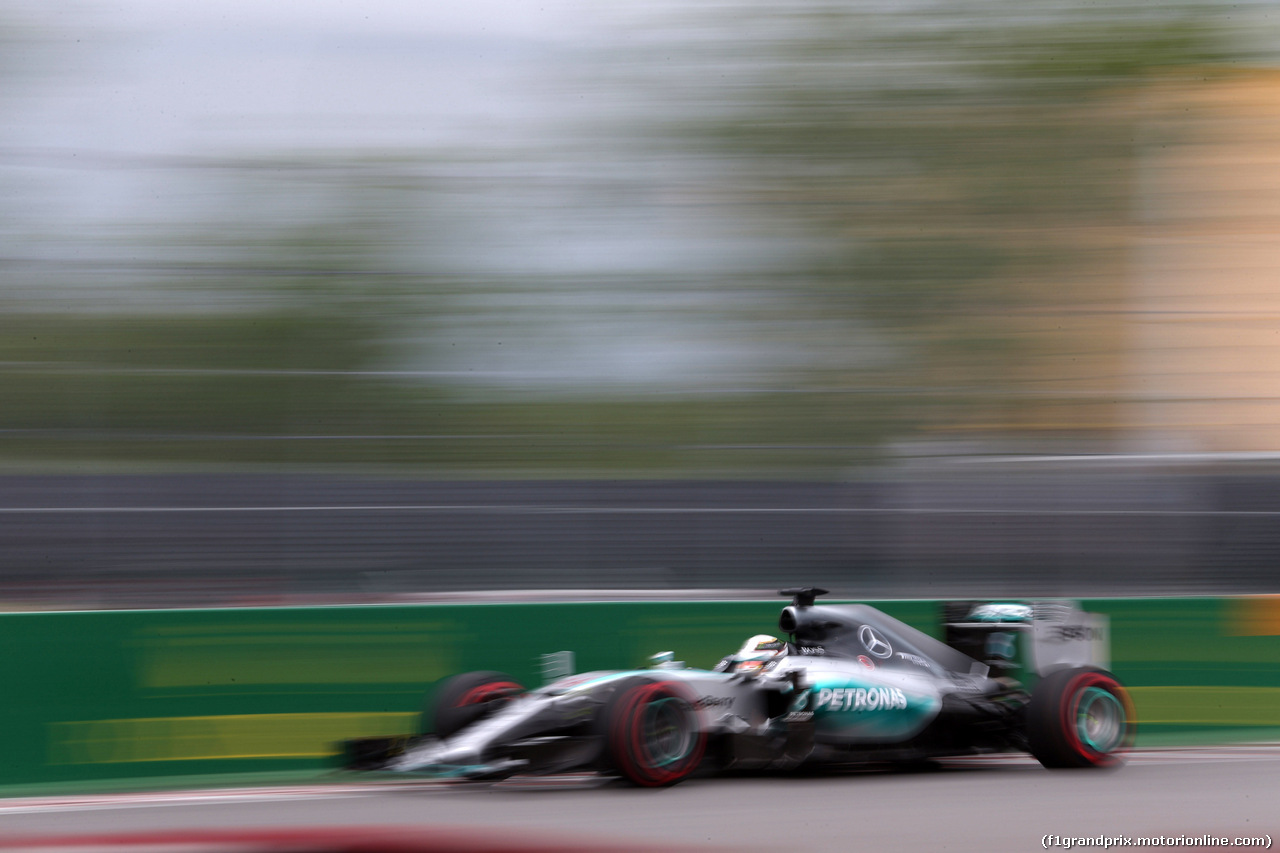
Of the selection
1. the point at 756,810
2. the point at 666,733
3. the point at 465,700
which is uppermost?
the point at 465,700

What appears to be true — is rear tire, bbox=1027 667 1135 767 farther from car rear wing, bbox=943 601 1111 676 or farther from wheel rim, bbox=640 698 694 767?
wheel rim, bbox=640 698 694 767

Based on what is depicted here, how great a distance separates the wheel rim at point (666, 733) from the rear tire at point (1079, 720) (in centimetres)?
168

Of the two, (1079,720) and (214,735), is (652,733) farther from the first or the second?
(214,735)

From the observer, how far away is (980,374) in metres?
8.69

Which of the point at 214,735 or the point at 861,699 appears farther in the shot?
the point at 214,735

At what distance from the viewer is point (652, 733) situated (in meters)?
5.49

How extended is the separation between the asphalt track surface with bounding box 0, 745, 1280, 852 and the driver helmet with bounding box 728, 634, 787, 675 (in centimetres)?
50

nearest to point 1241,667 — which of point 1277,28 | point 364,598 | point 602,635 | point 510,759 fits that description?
point 602,635

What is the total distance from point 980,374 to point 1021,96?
2.50 metres

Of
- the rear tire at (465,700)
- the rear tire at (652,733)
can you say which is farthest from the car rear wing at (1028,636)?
the rear tire at (465,700)

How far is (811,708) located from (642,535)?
1978mm

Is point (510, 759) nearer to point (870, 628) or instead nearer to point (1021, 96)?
point (870, 628)

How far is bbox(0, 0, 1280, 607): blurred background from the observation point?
24.1 feet

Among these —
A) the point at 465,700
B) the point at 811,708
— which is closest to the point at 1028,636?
the point at 811,708
